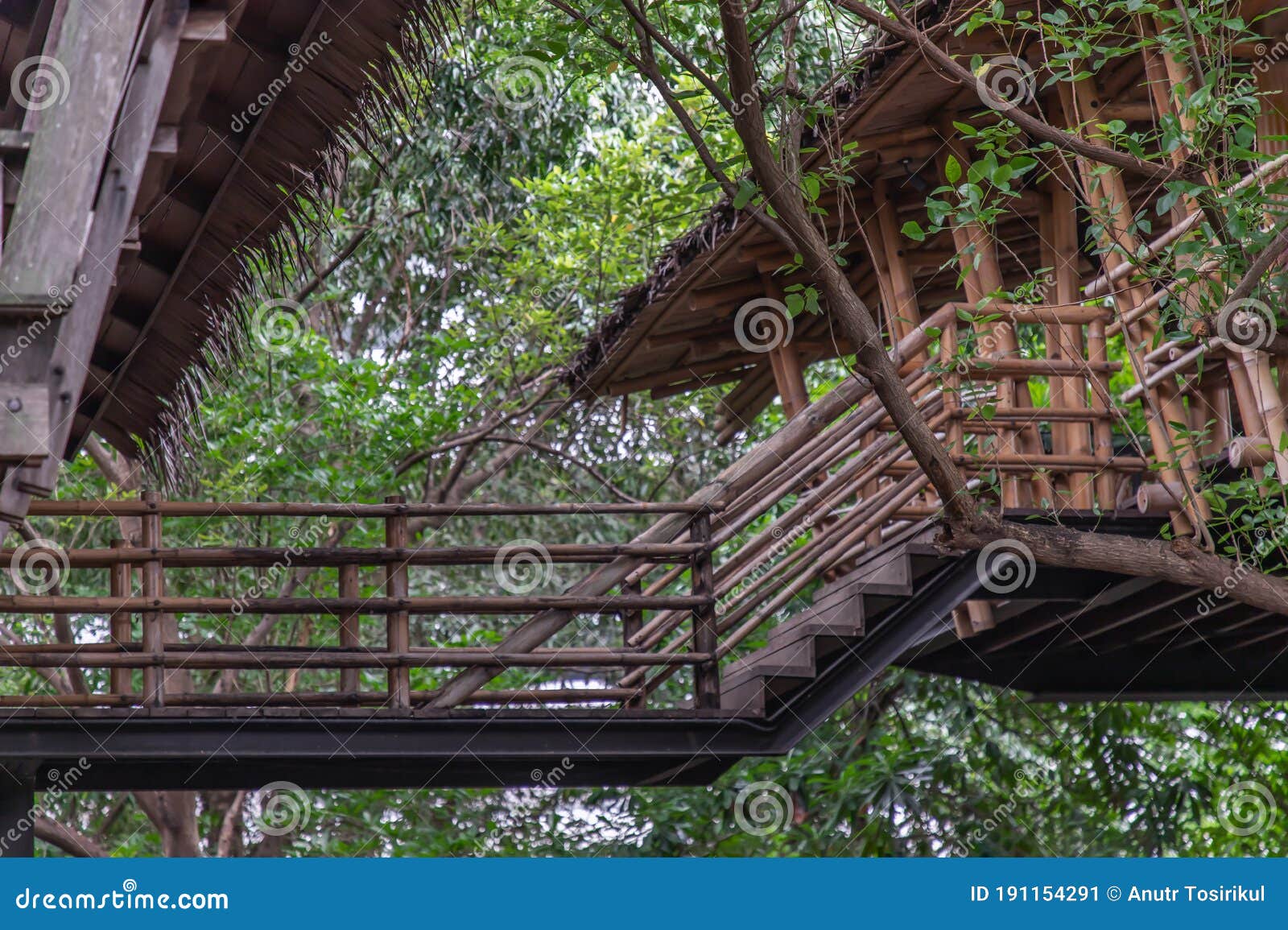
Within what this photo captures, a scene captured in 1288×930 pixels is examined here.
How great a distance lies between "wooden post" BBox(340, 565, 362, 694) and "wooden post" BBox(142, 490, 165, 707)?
2.24ft

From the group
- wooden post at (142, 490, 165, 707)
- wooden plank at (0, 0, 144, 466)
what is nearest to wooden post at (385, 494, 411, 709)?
wooden post at (142, 490, 165, 707)

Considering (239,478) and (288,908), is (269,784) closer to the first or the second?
(288,908)

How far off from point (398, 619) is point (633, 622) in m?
1.12

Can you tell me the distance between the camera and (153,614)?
5.55 meters

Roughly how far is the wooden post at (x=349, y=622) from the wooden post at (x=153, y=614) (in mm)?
683

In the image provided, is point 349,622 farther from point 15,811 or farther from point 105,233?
point 105,233

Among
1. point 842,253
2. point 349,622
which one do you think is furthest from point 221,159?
point 842,253

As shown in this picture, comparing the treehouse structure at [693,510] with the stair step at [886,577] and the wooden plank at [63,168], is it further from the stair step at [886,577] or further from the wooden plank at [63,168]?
the wooden plank at [63,168]

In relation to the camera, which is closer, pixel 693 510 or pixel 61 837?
pixel 693 510

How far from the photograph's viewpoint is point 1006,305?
5414 millimetres

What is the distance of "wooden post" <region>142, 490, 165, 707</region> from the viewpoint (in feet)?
18.3

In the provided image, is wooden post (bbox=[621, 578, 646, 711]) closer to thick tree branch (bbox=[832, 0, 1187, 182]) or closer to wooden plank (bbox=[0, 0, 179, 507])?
thick tree branch (bbox=[832, 0, 1187, 182])

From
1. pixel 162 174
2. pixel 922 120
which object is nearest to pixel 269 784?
pixel 162 174

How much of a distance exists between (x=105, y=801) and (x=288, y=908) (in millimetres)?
9595
